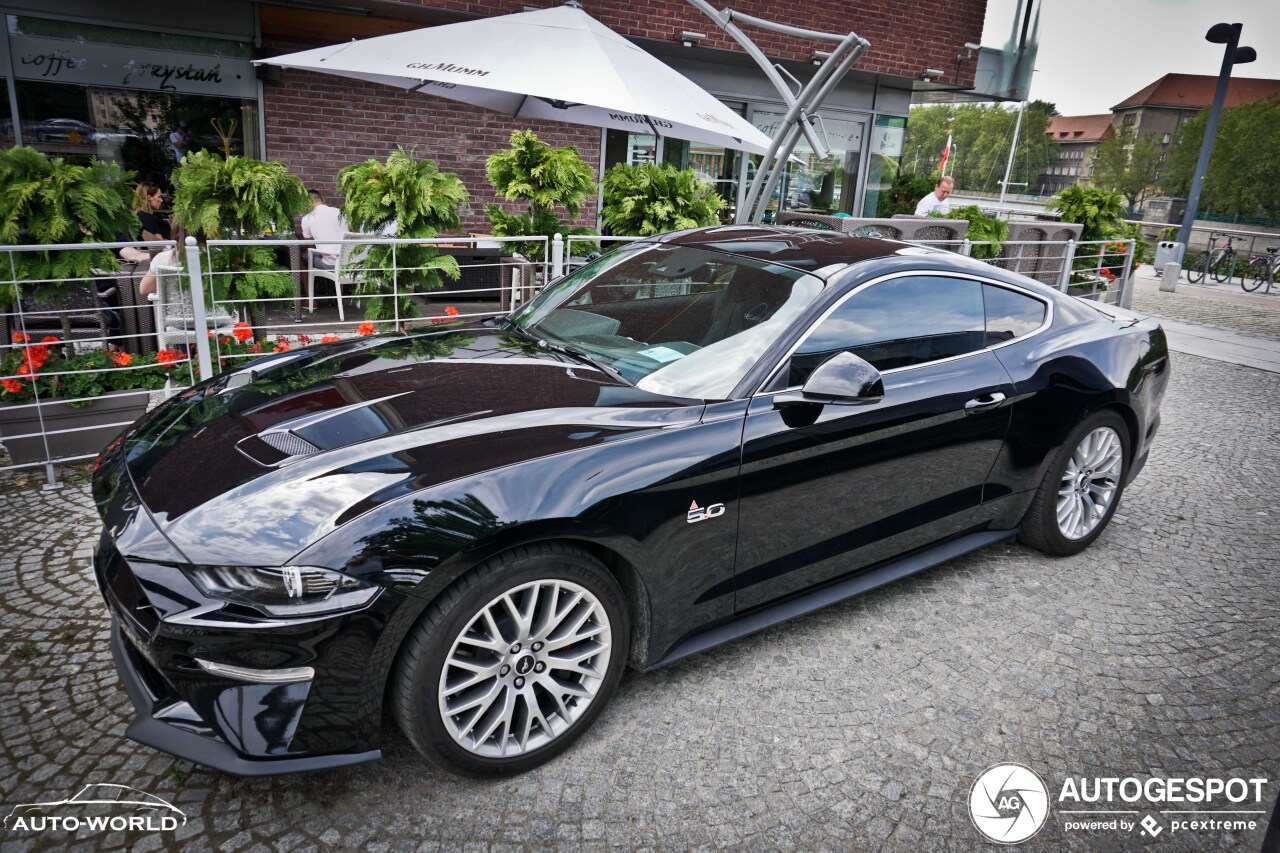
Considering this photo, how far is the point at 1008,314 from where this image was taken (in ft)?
13.0

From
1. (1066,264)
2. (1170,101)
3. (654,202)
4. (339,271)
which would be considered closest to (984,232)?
(1066,264)

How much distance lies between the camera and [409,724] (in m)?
2.39

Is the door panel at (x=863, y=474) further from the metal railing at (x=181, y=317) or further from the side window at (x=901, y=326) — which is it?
the metal railing at (x=181, y=317)

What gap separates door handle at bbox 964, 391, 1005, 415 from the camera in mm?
3635

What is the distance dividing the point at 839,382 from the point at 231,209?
189 inches

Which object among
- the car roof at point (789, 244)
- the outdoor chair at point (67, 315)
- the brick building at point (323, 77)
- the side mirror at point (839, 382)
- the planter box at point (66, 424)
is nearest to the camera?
the side mirror at point (839, 382)

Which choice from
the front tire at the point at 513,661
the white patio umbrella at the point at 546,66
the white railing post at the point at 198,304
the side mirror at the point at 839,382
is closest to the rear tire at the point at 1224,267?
the white patio umbrella at the point at 546,66

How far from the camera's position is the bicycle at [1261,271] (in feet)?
63.0

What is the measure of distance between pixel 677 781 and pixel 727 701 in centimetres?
48

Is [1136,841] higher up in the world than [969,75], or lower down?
lower down

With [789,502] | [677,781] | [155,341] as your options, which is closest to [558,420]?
[789,502]

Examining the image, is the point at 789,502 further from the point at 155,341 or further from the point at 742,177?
the point at 742,177

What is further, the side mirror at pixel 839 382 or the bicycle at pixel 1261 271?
the bicycle at pixel 1261 271

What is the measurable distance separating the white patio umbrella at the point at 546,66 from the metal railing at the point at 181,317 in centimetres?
111
